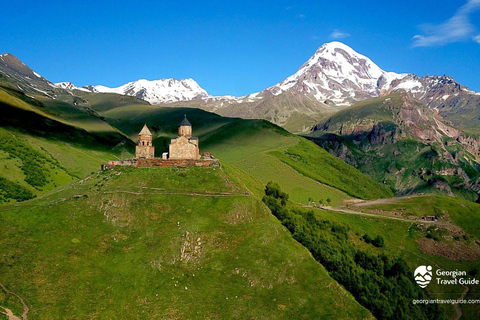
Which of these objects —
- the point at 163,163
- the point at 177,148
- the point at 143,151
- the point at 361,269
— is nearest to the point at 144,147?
the point at 143,151

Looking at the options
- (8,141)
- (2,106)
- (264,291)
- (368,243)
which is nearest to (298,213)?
(368,243)

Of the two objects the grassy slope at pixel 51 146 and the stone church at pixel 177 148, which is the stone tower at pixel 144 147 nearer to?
the stone church at pixel 177 148

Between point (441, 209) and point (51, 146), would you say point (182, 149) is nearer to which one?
point (51, 146)

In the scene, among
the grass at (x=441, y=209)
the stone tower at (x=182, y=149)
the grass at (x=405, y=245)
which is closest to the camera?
the grass at (x=405, y=245)

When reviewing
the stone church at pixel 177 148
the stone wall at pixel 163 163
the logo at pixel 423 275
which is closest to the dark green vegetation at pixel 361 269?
the logo at pixel 423 275

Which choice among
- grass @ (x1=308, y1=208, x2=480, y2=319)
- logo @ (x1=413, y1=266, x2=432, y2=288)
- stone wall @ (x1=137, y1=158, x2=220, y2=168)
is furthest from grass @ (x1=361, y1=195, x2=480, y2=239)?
stone wall @ (x1=137, y1=158, x2=220, y2=168)
